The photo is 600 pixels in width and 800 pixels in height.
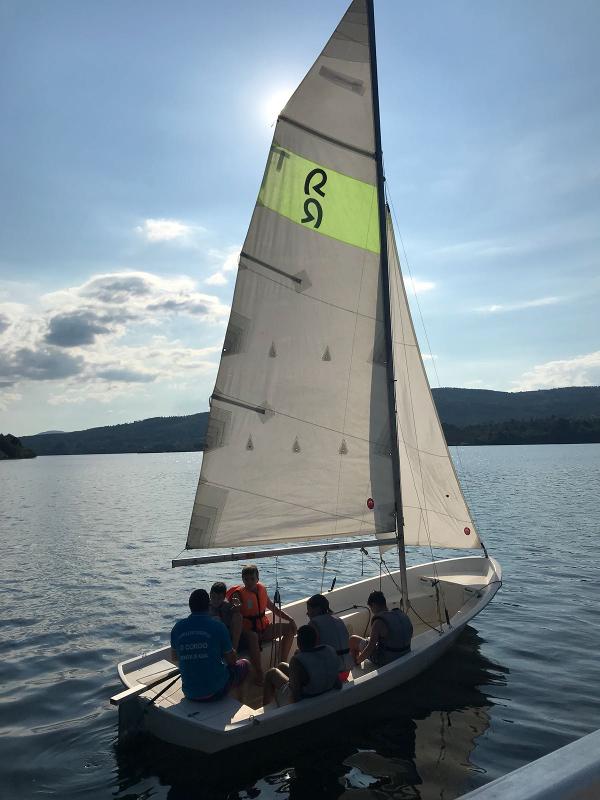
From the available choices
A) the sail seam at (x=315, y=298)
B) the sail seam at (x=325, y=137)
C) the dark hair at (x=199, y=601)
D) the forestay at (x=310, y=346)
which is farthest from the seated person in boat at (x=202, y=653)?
the sail seam at (x=325, y=137)

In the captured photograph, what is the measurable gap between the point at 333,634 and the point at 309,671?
79 cm

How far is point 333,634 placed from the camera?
9133 millimetres

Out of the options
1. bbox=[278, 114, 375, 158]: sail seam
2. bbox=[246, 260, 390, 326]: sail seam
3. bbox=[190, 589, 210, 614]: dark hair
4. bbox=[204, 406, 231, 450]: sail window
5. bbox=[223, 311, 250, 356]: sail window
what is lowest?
bbox=[190, 589, 210, 614]: dark hair

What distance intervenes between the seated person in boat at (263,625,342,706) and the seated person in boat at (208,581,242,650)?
1.28m

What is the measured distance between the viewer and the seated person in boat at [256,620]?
32.5 feet

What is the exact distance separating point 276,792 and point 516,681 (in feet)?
19.1

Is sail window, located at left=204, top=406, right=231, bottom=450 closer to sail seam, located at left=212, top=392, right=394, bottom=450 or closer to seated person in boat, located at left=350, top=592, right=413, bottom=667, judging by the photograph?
sail seam, located at left=212, top=392, right=394, bottom=450

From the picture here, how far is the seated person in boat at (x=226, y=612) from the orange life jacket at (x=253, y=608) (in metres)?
0.37

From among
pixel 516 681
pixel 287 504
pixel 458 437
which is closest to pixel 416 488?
pixel 287 504

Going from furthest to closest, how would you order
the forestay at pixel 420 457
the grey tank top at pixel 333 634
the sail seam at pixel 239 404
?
1. the forestay at pixel 420 457
2. the sail seam at pixel 239 404
3. the grey tank top at pixel 333 634

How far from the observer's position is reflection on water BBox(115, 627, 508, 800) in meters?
7.85

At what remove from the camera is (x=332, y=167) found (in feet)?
35.2

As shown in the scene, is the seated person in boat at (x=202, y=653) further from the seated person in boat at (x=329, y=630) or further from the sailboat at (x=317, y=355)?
the sailboat at (x=317, y=355)

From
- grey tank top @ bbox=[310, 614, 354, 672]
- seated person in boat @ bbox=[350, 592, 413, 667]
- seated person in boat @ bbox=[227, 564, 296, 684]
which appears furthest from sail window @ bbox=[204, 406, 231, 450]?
seated person in boat @ bbox=[350, 592, 413, 667]
